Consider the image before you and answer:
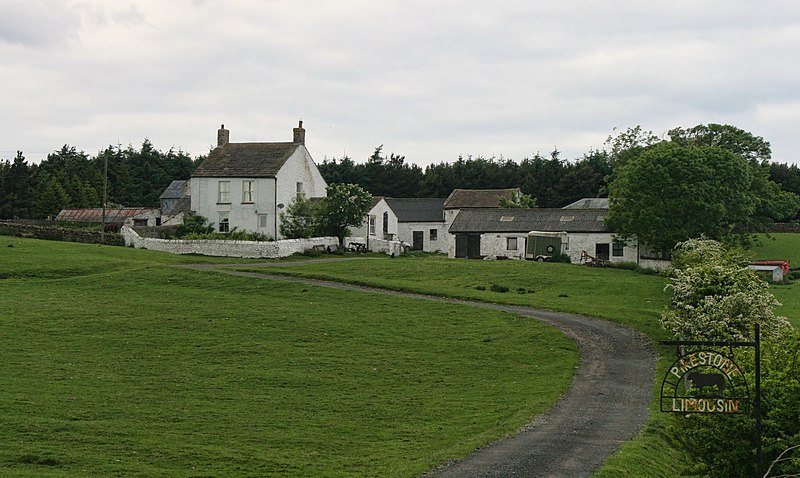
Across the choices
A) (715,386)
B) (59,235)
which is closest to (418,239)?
(59,235)

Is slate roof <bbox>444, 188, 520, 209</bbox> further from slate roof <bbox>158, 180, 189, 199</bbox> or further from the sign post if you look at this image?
the sign post

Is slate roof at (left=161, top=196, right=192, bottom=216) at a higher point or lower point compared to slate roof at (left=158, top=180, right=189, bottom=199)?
lower

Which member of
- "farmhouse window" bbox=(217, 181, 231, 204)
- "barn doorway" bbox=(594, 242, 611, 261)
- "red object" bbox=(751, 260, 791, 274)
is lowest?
"red object" bbox=(751, 260, 791, 274)

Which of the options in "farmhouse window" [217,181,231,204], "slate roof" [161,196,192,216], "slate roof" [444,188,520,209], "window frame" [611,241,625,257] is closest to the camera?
"window frame" [611,241,625,257]

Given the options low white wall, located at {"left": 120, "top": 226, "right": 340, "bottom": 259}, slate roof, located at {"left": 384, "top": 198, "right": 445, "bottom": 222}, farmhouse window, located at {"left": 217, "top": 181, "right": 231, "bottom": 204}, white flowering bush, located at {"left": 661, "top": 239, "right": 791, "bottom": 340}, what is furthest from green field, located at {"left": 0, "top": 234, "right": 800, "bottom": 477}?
slate roof, located at {"left": 384, "top": 198, "right": 445, "bottom": 222}

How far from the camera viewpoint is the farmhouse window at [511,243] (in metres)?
73.6

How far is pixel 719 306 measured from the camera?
1314 inches

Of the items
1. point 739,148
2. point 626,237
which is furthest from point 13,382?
point 739,148

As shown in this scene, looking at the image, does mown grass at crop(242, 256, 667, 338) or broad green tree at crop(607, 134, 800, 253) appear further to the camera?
broad green tree at crop(607, 134, 800, 253)

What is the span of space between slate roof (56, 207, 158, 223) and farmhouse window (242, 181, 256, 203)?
913 inches

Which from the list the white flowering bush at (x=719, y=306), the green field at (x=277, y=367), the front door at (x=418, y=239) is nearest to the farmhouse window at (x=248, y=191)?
the green field at (x=277, y=367)

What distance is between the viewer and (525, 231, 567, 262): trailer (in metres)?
70.4

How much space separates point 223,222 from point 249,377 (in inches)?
1873

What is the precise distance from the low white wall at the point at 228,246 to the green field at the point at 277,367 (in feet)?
27.5
